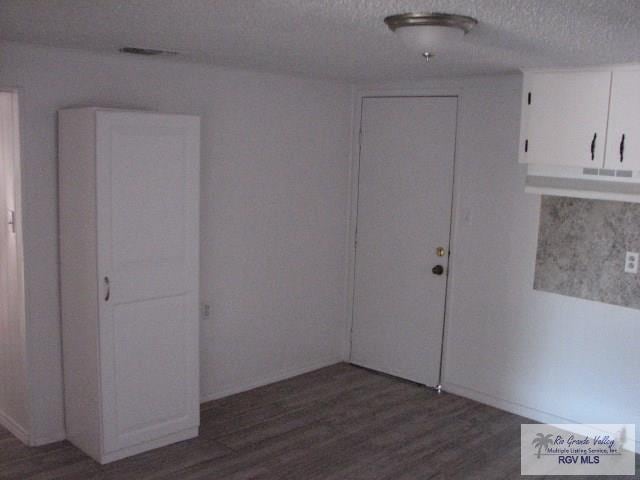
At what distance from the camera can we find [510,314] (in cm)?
438

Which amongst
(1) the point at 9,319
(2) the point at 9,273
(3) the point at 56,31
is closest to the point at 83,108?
(3) the point at 56,31

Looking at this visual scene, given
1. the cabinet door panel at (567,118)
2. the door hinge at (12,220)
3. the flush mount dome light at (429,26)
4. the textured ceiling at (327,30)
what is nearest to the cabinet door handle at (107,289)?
the door hinge at (12,220)

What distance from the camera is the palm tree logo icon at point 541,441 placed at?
395cm

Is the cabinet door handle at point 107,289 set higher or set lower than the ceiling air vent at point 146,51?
lower

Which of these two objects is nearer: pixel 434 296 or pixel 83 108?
pixel 83 108

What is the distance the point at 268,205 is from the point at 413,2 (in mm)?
2682

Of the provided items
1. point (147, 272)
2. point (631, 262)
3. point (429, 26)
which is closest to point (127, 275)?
point (147, 272)

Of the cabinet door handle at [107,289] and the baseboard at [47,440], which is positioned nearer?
the cabinet door handle at [107,289]

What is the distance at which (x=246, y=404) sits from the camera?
4.45 metres

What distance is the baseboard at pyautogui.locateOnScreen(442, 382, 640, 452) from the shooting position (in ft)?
13.9

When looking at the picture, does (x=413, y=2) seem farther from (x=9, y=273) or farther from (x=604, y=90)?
(x=9, y=273)

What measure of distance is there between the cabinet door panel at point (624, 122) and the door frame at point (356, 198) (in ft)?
3.85

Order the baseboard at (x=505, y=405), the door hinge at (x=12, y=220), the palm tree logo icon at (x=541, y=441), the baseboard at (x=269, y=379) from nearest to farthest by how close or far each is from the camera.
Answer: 1. the door hinge at (x=12, y=220)
2. the palm tree logo icon at (x=541, y=441)
3. the baseboard at (x=505, y=405)
4. the baseboard at (x=269, y=379)

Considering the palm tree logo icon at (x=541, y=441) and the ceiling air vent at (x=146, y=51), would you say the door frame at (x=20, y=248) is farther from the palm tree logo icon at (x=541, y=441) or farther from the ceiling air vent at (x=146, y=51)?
the palm tree logo icon at (x=541, y=441)
